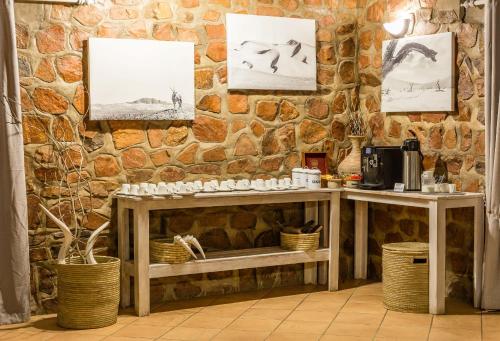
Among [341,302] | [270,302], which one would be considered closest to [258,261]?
[270,302]

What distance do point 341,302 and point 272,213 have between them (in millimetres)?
941

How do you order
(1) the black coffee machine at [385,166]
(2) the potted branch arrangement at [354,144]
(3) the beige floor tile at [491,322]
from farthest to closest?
(2) the potted branch arrangement at [354,144] → (1) the black coffee machine at [385,166] → (3) the beige floor tile at [491,322]

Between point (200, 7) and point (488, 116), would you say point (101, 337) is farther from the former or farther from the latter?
point (488, 116)

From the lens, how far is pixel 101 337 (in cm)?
420

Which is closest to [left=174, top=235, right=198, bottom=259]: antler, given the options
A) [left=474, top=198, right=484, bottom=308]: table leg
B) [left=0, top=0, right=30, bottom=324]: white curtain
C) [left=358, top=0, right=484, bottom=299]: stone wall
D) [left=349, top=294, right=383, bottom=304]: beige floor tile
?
[left=0, top=0, right=30, bottom=324]: white curtain

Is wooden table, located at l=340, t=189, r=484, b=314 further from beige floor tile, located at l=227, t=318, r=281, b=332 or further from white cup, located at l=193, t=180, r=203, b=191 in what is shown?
white cup, located at l=193, t=180, r=203, b=191

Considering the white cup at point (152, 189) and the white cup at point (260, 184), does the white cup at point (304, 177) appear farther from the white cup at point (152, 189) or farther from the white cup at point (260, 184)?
the white cup at point (152, 189)

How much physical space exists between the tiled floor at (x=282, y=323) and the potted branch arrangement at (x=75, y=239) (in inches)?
4.6

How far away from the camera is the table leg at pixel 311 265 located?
18.7 feet

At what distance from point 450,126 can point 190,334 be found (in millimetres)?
2358

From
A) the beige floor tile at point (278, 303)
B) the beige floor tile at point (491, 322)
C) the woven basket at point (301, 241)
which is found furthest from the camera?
the woven basket at point (301, 241)

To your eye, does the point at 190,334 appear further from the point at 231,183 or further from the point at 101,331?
the point at 231,183

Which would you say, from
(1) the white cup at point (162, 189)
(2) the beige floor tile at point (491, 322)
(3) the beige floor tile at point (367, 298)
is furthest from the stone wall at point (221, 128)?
(3) the beige floor tile at point (367, 298)

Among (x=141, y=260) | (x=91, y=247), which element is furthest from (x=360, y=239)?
(x=91, y=247)
